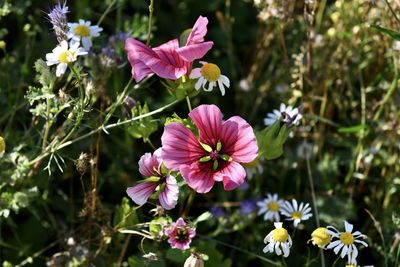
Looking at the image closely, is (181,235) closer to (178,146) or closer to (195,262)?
(195,262)

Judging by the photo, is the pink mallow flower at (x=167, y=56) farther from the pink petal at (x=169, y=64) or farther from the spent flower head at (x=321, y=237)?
the spent flower head at (x=321, y=237)

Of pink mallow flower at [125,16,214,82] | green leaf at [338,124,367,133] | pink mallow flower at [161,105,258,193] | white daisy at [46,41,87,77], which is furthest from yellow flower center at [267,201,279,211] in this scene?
white daisy at [46,41,87,77]

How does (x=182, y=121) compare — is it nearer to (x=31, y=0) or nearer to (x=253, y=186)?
(x=253, y=186)

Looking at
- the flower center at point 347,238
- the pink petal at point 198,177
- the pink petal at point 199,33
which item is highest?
the pink petal at point 199,33

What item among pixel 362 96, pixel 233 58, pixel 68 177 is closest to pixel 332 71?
pixel 362 96

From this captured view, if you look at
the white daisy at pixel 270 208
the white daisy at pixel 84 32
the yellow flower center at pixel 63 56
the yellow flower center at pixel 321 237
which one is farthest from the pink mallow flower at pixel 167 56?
Answer: the white daisy at pixel 270 208

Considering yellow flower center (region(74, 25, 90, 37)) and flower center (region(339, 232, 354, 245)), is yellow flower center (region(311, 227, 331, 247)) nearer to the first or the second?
flower center (region(339, 232, 354, 245))
